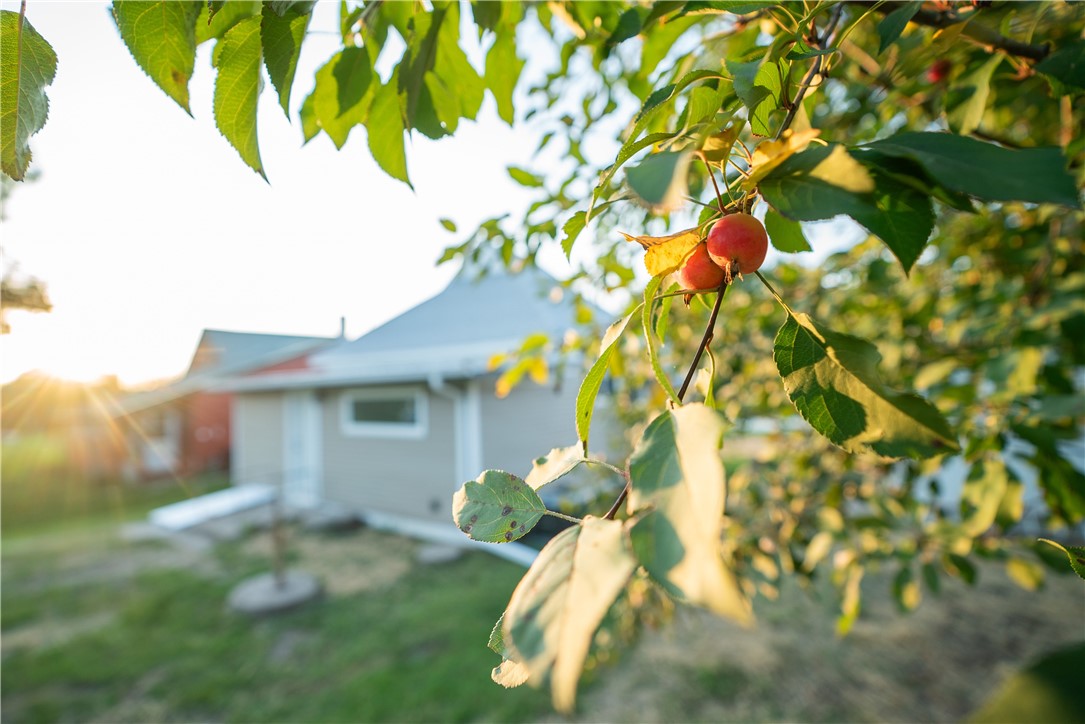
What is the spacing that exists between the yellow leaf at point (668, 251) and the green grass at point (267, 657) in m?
3.66

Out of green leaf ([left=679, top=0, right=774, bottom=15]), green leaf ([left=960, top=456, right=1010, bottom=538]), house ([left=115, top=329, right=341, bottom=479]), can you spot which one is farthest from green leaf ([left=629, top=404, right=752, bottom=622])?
house ([left=115, top=329, right=341, bottom=479])

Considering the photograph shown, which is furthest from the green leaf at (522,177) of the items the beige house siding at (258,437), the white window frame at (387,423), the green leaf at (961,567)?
the beige house siding at (258,437)

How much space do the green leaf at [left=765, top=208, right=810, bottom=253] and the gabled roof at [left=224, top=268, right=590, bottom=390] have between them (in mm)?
5730

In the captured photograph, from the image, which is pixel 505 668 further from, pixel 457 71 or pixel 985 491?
pixel 985 491

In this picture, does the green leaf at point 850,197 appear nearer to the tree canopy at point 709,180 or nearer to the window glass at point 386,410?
the tree canopy at point 709,180

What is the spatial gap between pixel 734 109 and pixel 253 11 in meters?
0.50

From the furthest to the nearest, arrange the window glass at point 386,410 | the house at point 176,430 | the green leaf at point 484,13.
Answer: the house at point 176,430
the window glass at point 386,410
the green leaf at point 484,13

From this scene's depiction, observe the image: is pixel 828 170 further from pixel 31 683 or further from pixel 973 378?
pixel 31 683

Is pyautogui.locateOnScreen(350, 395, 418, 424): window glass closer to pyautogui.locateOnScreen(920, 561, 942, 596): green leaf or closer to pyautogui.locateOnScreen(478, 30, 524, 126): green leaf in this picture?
pyautogui.locateOnScreen(920, 561, 942, 596): green leaf

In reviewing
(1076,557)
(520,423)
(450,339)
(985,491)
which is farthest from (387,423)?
(1076,557)

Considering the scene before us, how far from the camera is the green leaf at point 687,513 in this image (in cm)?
21

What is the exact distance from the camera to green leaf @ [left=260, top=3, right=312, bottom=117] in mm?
483

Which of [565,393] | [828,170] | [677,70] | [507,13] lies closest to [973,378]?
[677,70]

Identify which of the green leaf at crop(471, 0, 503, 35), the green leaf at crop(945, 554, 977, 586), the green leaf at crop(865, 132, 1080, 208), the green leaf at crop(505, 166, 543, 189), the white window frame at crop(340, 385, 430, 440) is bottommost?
the green leaf at crop(945, 554, 977, 586)
